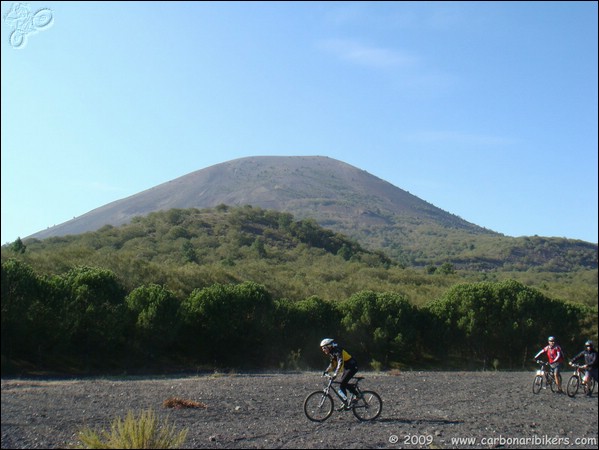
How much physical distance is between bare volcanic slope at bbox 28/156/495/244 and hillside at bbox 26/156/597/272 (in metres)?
0.21

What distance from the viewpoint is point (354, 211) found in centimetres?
12912

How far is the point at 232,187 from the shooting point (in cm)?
15888

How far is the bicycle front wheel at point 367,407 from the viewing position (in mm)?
10883

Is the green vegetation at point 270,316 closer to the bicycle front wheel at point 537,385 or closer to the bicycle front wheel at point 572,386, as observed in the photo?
the bicycle front wheel at point 537,385

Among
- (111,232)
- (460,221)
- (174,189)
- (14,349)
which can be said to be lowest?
(14,349)

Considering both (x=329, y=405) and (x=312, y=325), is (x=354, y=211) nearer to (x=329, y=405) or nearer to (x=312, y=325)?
(x=312, y=325)

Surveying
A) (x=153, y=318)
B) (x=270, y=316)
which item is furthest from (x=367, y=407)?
(x=270, y=316)

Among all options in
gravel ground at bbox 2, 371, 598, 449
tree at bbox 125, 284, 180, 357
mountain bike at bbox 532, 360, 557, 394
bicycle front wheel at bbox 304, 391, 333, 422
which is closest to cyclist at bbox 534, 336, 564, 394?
mountain bike at bbox 532, 360, 557, 394

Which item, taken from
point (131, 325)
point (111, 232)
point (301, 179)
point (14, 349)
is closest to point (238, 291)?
point (131, 325)

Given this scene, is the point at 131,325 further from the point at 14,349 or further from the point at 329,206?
the point at 329,206

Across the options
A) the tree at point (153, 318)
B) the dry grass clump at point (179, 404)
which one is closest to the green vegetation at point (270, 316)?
the tree at point (153, 318)

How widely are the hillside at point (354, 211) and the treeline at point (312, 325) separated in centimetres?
2233

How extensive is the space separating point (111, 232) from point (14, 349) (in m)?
48.4

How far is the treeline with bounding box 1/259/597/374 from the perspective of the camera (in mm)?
22266
